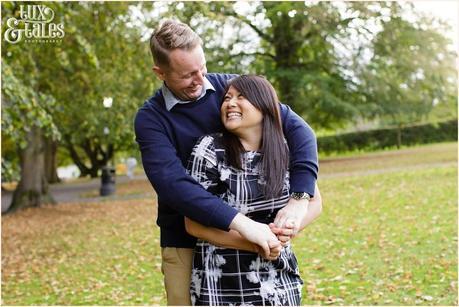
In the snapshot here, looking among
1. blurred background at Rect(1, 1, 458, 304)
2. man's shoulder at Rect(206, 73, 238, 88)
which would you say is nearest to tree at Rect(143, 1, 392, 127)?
blurred background at Rect(1, 1, 458, 304)

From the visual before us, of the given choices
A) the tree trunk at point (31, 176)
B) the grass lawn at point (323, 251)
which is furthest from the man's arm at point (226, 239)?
the tree trunk at point (31, 176)

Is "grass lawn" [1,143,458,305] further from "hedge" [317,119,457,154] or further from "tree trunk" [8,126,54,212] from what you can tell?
"hedge" [317,119,457,154]

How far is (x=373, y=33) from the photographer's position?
77.7 ft

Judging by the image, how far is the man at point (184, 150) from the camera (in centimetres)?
232

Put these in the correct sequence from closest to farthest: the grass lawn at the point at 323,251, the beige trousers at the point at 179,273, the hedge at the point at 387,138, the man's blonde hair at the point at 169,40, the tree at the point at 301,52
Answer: the man's blonde hair at the point at 169,40 < the beige trousers at the point at 179,273 < the grass lawn at the point at 323,251 < the tree at the point at 301,52 < the hedge at the point at 387,138

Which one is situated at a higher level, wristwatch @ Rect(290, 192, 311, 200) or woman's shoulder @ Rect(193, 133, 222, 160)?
woman's shoulder @ Rect(193, 133, 222, 160)

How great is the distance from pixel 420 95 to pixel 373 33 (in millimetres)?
3402

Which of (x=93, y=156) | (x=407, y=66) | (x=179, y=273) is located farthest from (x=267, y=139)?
(x=93, y=156)

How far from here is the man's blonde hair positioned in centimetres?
253

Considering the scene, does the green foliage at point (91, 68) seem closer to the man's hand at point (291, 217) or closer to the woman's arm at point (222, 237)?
the woman's arm at point (222, 237)

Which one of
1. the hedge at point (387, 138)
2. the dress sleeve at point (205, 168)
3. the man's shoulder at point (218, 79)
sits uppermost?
the man's shoulder at point (218, 79)

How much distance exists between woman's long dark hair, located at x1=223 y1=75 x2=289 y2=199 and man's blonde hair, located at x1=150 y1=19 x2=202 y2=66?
0.76ft

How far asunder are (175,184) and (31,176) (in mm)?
16448

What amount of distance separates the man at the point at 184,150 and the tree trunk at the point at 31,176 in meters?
15.6
